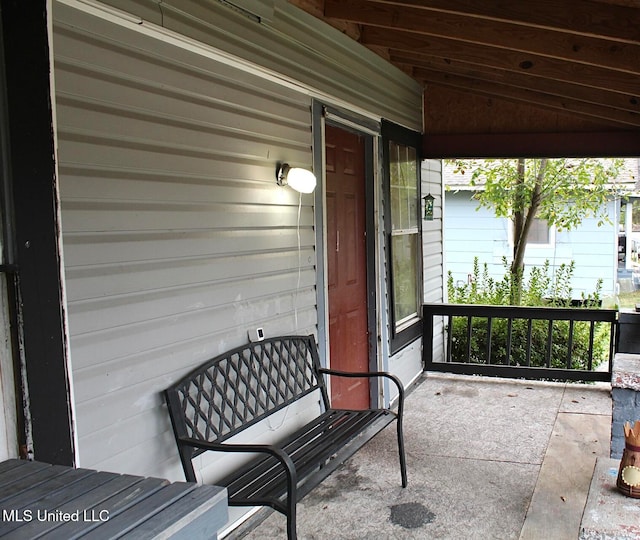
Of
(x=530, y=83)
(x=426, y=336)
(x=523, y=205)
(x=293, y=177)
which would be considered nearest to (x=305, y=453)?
(x=293, y=177)

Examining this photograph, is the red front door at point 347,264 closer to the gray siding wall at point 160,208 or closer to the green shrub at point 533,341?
the gray siding wall at point 160,208

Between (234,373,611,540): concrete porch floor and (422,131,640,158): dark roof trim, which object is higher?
(422,131,640,158): dark roof trim

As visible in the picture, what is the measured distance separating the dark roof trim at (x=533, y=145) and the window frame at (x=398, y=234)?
10.2 inches

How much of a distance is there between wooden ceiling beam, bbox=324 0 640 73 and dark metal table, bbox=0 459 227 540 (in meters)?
3.09

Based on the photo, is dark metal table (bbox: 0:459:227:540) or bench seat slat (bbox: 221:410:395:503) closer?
dark metal table (bbox: 0:459:227:540)

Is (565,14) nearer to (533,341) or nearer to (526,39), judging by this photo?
(526,39)

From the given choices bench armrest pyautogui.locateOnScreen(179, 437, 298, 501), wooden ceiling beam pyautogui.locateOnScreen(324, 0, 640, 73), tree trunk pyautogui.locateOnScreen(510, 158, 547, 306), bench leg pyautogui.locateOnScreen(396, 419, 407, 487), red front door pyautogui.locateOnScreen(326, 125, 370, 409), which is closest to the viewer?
bench armrest pyautogui.locateOnScreen(179, 437, 298, 501)

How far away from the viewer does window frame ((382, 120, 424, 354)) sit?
4.96m

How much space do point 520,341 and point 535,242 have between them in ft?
17.4

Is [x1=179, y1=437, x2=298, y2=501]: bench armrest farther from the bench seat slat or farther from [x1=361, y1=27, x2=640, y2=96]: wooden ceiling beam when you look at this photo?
[x1=361, y1=27, x2=640, y2=96]: wooden ceiling beam

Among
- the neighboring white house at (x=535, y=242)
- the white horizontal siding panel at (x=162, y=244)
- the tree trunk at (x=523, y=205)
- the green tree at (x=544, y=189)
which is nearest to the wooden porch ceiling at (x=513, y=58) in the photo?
the white horizontal siding panel at (x=162, y=244)

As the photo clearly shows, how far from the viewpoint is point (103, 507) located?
140cm

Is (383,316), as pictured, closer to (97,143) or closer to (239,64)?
(239,64)

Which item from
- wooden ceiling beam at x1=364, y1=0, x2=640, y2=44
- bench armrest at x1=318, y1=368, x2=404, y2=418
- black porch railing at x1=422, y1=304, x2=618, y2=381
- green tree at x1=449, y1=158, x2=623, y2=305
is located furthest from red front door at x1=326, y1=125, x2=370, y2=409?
green tree at x1=449, y1=158, x2=623, y2=305
